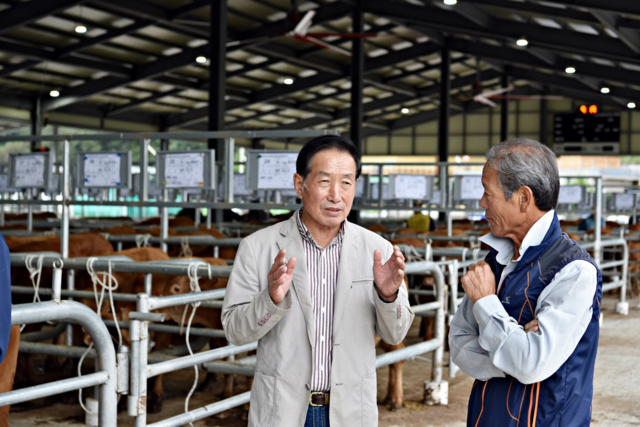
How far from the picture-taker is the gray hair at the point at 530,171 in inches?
72.8

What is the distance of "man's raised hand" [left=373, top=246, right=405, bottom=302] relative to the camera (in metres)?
1.93

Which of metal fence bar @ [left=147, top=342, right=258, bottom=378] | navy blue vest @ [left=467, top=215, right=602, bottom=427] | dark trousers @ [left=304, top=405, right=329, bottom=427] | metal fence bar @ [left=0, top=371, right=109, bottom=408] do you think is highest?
navy blue vest @ [left=467, top=215, right=602, bottom=427]

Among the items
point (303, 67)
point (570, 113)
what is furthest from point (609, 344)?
point (570, 113)

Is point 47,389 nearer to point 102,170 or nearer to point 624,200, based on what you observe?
point 102,170

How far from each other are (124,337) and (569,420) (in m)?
3.68

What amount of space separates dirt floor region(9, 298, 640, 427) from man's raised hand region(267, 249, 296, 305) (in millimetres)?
3133

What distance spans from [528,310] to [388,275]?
0.37 metres

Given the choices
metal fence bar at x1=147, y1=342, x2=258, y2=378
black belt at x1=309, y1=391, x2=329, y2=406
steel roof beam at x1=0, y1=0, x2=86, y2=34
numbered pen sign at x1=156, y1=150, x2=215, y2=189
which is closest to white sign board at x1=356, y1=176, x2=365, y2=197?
steel roof beam at x1=0, y1=0, x2=86, y2=34

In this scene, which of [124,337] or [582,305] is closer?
[582,305]

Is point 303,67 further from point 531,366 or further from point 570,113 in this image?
point 531,366

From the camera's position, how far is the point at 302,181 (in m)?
2.19

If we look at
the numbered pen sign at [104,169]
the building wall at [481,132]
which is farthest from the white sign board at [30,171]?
the building wall at [481,132]

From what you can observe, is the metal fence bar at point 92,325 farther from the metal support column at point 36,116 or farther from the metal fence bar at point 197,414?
the metal support column at point 36,116

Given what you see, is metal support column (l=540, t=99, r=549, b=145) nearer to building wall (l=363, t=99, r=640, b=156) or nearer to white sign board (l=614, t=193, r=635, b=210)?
building wall (l=363, t=99, r=640, b=156)
